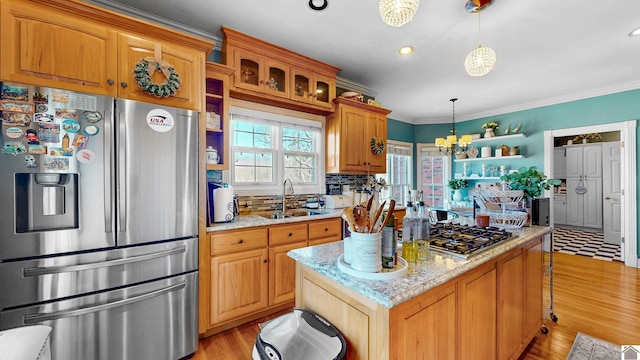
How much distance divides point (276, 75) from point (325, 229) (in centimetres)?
176

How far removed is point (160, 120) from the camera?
1.71 meters

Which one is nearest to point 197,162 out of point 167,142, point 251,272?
point 167,142

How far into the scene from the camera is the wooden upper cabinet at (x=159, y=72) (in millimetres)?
1663

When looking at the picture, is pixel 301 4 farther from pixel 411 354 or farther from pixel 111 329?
pixel 111 329

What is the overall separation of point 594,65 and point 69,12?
17.0ft

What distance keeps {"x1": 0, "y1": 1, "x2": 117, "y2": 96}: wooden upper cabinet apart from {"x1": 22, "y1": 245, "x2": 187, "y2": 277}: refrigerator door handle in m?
1.03

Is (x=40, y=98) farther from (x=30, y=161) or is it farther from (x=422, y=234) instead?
(x=422, y=234)

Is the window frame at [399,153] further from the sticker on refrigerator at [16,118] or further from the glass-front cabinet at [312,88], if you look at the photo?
the sticker on refrigerator at [16,118]

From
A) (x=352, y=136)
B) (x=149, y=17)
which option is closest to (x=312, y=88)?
(x=352, y=136)

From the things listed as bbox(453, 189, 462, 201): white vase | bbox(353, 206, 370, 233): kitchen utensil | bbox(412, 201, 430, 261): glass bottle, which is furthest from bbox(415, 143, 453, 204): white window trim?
bbox(353, 206, 370, 233): kitchen utensil

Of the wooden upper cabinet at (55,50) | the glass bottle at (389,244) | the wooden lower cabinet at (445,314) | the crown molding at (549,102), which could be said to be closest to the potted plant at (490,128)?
the crown molding at (549,102)

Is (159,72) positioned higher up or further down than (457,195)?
higher up

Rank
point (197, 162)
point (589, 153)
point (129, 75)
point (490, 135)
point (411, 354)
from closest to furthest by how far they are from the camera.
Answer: point (411, 354), point (129, 75), point (197, 162), point (490, 135), point (589, 153)

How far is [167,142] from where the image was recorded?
174cm
